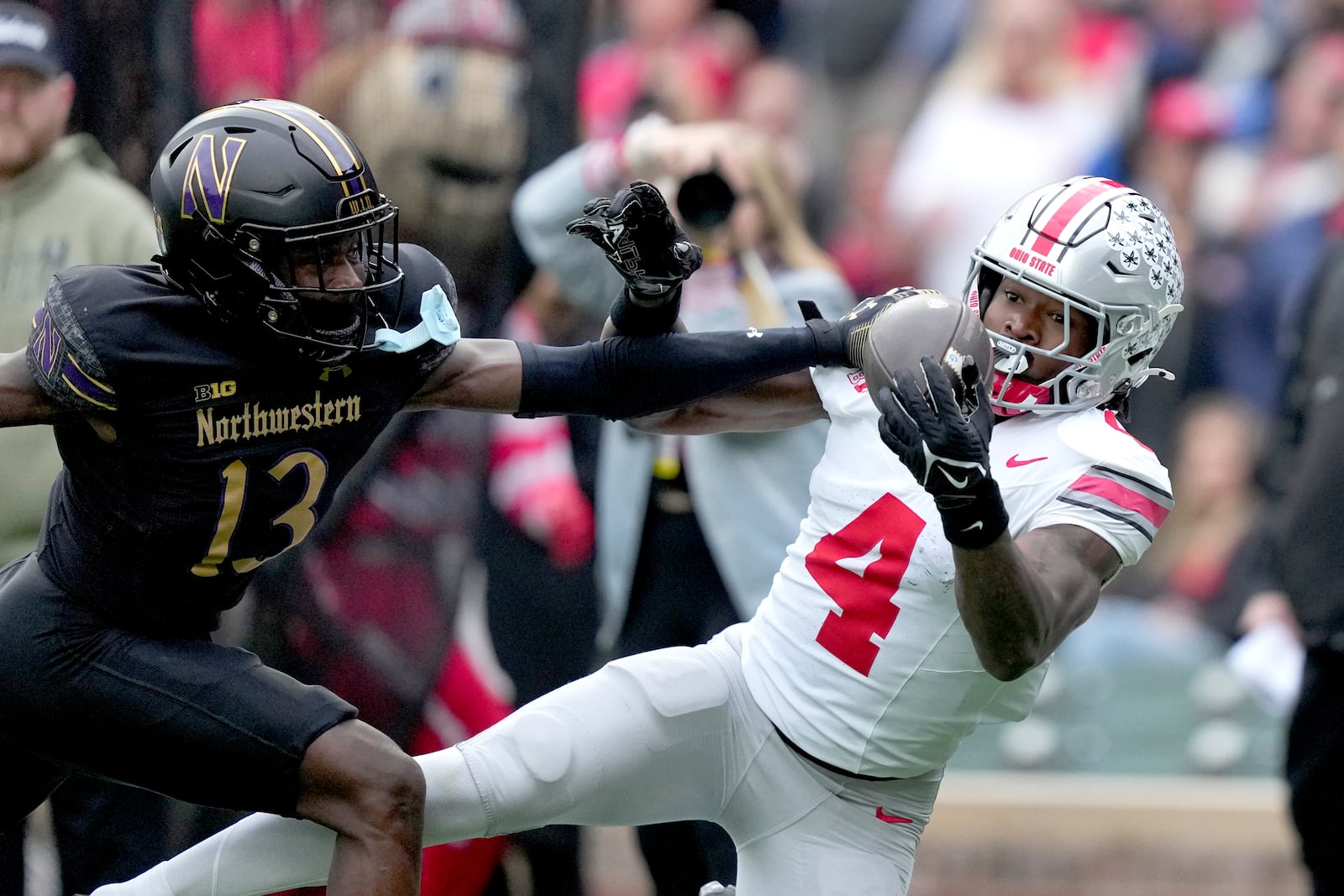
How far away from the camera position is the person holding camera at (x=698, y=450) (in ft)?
14.0

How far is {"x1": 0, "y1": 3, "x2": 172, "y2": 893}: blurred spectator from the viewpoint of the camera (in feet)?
13.4

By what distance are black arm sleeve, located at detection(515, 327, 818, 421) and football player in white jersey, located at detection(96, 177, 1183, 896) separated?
134 mm

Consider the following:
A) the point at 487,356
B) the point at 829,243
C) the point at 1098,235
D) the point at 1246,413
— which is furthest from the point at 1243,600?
the point at 487,356

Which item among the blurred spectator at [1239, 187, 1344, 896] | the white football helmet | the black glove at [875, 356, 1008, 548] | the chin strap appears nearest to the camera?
the black glove at [875, 356, 1008, 548]

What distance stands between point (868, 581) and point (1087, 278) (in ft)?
2.06

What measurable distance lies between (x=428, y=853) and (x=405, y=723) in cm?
36

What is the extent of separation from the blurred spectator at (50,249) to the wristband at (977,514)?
7.81 feet

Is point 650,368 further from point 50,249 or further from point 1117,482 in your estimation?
point 50,249

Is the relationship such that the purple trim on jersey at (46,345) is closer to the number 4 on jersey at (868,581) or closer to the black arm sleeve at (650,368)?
the black arm sleeve at (650,368)

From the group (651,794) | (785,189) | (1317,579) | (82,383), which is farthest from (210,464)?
(1317,579)

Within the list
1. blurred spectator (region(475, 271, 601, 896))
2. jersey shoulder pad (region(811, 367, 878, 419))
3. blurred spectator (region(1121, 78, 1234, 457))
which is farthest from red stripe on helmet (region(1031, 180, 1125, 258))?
blurred spectator (region(1121, 78, 1234, 457))

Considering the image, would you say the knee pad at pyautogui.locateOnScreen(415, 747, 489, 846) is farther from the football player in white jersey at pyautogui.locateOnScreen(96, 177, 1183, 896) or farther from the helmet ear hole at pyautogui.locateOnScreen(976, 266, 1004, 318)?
the helmet ear hole at pyautogui.locateOnScreen(976, 266, 1004, 318)

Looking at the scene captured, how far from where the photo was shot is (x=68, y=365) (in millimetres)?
2652

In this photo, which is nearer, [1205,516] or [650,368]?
[650,368]
